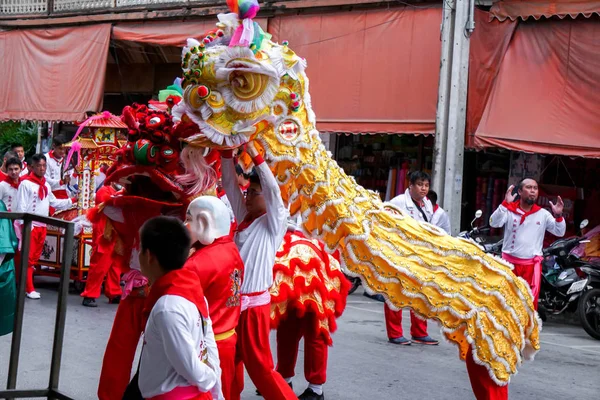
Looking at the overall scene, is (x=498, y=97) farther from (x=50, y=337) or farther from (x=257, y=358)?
(x=257, y=358)

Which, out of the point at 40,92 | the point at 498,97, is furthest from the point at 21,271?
the point at 40,92

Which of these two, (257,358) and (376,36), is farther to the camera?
(376,36)

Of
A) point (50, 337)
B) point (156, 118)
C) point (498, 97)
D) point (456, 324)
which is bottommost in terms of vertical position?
point (50, 337)

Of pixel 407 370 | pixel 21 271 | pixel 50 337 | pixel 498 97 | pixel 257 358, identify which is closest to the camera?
pixel 21 271

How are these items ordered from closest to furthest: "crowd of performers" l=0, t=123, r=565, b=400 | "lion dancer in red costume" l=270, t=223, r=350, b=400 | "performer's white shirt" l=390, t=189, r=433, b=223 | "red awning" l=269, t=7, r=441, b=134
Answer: "crowd of performers" l=0, t=123, r=565, b=400 < "lion dancer in red costume" l=270, t=223, r=350, b=400 < "performer's white shirt" l=390, t=189, r=433, b=223 < "red awning" l=269, t=7, r=441, b=134

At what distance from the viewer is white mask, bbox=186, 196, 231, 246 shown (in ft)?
15.4

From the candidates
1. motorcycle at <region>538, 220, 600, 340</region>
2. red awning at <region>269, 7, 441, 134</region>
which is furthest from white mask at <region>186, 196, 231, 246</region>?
red awning at <region>269, 7, 441, 134</region>

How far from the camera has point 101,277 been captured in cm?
1077

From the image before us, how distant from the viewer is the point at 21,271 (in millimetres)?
3873

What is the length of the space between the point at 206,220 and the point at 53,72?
52.4ft

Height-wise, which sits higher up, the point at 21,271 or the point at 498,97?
the point at 498,97

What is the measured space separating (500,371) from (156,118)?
2.50 meters

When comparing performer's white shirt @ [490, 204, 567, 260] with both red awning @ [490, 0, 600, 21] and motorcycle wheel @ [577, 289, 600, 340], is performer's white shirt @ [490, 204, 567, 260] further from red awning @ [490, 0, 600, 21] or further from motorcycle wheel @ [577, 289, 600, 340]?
red awning @ [490, 0, 600, 21]

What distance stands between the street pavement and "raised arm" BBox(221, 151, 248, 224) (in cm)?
180
